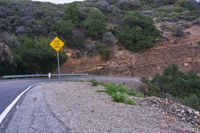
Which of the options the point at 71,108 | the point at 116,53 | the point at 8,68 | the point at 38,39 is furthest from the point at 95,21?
the point at 71,108

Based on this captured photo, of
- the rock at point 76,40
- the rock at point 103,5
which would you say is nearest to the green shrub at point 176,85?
the rock at point 76,40

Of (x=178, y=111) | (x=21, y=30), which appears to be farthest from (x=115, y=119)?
(x=21, y=30)

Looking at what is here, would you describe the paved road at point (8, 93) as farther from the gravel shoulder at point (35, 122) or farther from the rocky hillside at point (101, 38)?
the rocky hillside at point (101, 38)

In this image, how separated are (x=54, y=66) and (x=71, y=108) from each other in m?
43.7

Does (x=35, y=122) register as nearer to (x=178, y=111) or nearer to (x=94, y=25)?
(x=178, y=111)

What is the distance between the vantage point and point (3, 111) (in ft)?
45.5

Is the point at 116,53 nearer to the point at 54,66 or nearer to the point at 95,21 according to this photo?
the point at 95,21

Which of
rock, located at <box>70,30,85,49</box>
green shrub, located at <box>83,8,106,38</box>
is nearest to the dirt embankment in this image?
rock, located at <box>70,30,85,49</box>

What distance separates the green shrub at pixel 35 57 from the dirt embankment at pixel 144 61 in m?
5.34

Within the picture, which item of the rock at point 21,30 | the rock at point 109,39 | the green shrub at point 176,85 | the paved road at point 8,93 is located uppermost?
the rock at point 21,30

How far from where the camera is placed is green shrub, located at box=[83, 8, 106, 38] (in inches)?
2675

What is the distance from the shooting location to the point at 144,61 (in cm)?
6419

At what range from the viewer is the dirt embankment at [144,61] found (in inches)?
2453

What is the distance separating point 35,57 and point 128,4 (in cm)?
3354
